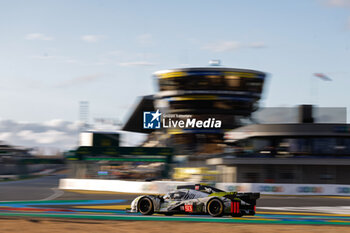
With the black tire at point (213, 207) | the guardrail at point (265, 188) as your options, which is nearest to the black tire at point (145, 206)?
the black tire at point (213, 207)

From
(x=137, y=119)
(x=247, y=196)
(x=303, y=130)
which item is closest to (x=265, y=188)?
(x=303, y=130)

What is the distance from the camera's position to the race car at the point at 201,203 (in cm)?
1723

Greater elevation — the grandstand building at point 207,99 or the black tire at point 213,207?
the grandstand building at point 207,99

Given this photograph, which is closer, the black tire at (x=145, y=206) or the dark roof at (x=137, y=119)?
the black tire at (x=145, y=206)

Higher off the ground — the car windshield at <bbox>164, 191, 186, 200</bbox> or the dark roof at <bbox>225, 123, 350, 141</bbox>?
the dark roof at <bbox>225, 123, 350, 141</bbox>

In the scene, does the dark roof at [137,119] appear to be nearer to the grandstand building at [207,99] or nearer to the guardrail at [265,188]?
the grandstand building at [207,99]

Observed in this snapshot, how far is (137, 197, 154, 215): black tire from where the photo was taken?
18.0 m

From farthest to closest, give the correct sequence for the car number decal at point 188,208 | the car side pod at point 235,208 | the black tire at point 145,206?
the black tire at point 145,206 < the car number decal at point 188,208 < the car side pod at point 235,208

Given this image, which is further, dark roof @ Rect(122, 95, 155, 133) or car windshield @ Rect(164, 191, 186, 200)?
dark roof @ Rect(122, 95, 155, 133)

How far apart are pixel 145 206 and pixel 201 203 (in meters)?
2.06

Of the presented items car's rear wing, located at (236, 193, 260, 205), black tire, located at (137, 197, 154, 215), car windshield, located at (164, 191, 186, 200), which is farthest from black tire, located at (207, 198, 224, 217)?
black tire, located at (137, 197, 154, 215)

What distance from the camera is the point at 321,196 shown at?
35.3 meters

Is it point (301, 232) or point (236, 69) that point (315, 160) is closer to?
point (236, 69)

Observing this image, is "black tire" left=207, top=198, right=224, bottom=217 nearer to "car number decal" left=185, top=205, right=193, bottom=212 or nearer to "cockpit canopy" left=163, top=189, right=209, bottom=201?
"cockpit canopy" left=163, top=189, right=209, bottom=201
